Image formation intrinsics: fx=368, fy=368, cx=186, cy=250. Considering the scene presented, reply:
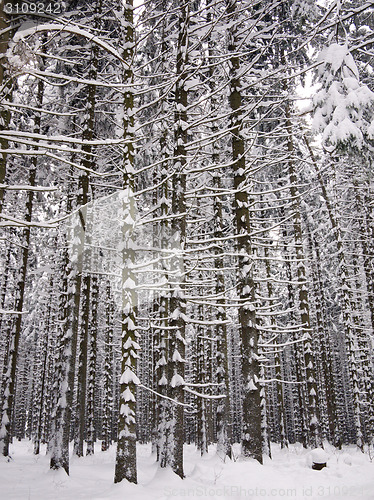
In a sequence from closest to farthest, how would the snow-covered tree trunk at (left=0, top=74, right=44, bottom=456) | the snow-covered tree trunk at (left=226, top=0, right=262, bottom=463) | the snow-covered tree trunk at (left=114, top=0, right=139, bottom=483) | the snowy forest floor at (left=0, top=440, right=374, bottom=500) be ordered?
the snowy forest floor at (left=0, top=440, right=374, bottom=500), the snow-covered tree trunk at (left=114, top=0, right=139, bottom=483), the snow-covered tree trunk at (left=226, top=0, right=262, bottom=463), the snow-covered tree trunk at (left=0, top=74, right=44, bottom=456)

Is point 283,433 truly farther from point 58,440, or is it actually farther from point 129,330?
point 129,330

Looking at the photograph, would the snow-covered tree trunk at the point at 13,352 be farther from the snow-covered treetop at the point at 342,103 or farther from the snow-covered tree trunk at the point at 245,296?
the snow-covered treetop at the point at 342,103

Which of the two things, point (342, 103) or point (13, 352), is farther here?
point (13, 352)

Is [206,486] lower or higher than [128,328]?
lower

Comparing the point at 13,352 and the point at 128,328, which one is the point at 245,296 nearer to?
the point at 128,328

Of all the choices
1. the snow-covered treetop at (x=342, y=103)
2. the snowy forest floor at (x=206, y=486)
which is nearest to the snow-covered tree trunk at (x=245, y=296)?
the snowy forest floor at (x=206, y=486)

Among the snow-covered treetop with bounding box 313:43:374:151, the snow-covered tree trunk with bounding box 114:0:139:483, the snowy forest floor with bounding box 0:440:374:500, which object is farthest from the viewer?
the snow-covered tree trunk with bounding box 114:0:139:483

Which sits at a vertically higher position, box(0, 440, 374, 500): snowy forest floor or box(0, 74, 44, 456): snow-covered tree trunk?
box(0, 74, 44, 456): snow-covered tree trunk

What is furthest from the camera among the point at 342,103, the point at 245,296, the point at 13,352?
the point at 13,352

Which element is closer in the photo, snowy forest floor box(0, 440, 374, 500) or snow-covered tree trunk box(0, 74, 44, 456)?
snowy forest floor box(0, 440, 374, 500)

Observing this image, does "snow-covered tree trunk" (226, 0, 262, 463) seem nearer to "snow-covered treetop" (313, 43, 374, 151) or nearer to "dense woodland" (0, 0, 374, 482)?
"dense woodland" (0, 0, 374, 482)

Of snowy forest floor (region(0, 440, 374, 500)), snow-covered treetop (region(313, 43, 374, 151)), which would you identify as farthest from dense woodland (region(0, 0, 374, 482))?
snowy forest floor (region(0, 440, 374, 500))

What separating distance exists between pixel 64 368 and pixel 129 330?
3998mm

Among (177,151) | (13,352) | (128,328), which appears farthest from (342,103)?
(13,352)
